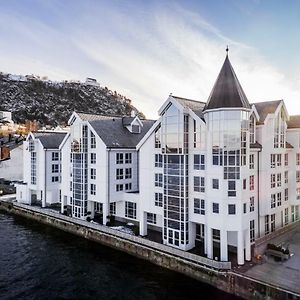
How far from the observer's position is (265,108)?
32.8m

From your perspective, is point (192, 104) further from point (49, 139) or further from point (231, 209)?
point (49, 139)

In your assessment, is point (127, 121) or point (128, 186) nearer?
point (128, 186)

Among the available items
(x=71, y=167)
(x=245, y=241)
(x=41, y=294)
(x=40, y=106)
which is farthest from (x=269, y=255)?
(x=40, y=106)

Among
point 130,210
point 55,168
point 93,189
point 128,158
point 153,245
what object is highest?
point 128,158

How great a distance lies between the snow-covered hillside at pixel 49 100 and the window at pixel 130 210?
387ft

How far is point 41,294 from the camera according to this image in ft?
81.8

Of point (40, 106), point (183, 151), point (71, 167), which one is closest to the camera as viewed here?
point (183, 151)

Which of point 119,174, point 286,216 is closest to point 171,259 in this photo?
point 119,174

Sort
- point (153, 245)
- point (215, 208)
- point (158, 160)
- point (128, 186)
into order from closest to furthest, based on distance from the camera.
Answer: point (215, 208) < point (153, 245) < point (158, 160) < point (128, 186)

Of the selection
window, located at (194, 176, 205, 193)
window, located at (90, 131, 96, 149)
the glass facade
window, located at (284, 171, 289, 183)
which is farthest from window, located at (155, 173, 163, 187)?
window, located at (284, 171, 289, 183)

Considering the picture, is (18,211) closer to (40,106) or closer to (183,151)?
(183,151)

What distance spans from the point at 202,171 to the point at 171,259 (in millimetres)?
8888

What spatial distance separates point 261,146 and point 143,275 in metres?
17.2

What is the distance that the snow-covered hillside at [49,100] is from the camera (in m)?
153
